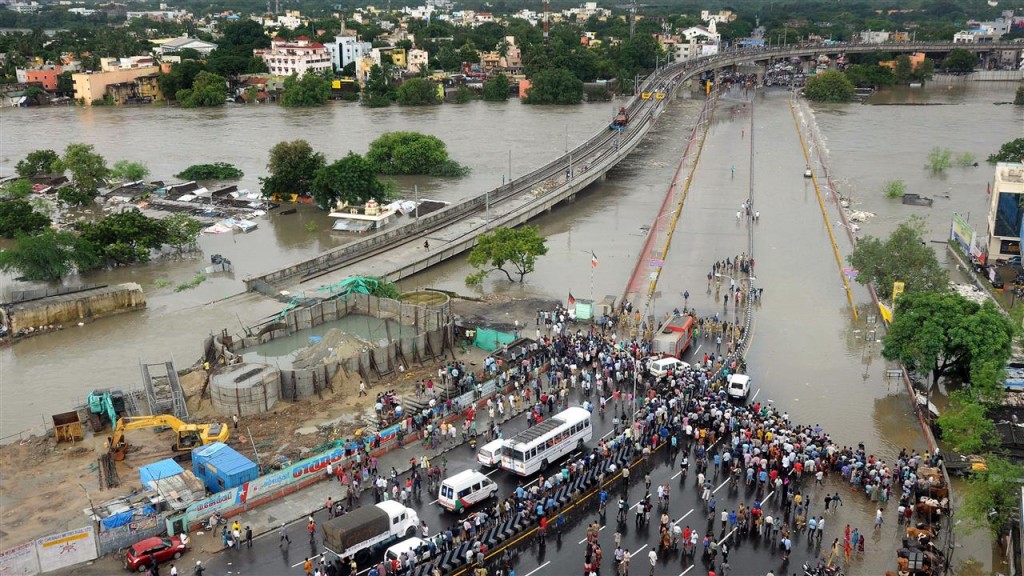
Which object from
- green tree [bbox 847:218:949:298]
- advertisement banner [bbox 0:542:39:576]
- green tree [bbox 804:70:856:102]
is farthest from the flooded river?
advertisement banner [bbox 0:542:39:576]

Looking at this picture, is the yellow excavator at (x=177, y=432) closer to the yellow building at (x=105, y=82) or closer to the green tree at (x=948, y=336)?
the green tree at (x=948, y=336)

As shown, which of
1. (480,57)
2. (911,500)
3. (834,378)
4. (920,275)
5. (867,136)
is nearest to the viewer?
(911,500)

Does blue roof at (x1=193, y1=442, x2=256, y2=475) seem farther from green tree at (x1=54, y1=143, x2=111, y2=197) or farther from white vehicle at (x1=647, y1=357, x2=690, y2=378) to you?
green tree at (x1=54, y1=143, x2=111, y2=197)

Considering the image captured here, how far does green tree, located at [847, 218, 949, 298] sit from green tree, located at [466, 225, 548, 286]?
41.7ft

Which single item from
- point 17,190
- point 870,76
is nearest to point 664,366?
point 17,190

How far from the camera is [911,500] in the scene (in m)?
21.6

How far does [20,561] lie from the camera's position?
1923cm

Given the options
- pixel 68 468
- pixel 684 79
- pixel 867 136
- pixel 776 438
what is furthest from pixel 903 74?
pixel 68 468

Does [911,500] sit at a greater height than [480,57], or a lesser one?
lesser

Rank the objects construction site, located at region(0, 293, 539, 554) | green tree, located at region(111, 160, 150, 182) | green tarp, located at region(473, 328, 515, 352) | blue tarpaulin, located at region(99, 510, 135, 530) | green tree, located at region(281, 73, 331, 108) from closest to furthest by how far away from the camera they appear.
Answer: blue tarpaulin, located at region(99, 510, 135, 530), construction site, located at region(0, 293, 539, 554), green tarp, located at region(473, 328, 515, 352), green tree, located at region(111, 160, 150, 182), green tree, located at region(281, 73, 331, 108)

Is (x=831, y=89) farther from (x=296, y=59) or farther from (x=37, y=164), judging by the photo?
(x=37, y=164)

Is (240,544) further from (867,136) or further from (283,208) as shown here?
(867,136)

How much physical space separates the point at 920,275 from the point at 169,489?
2630cm

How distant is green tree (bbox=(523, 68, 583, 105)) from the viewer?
101875 mm
